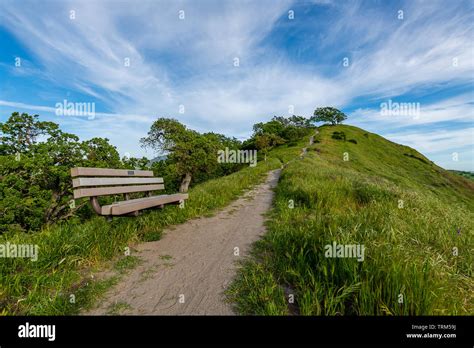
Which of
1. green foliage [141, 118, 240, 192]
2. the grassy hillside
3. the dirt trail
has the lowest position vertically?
the dirt trail

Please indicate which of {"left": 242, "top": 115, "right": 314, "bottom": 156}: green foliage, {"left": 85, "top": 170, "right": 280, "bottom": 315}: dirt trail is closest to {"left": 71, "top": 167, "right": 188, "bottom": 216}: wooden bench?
{"left": 85, "top": 170, "right": 280, "bottom": 315}: dirt trail

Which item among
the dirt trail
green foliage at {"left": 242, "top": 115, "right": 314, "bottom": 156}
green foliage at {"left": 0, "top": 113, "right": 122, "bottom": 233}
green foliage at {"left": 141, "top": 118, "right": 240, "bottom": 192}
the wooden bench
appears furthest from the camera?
green foliage at {"left": 242, "top": 115, "right": 314, "bottom": 156}

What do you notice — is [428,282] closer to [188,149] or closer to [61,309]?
[61,309]

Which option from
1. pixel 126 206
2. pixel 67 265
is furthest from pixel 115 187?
pixel 67 265

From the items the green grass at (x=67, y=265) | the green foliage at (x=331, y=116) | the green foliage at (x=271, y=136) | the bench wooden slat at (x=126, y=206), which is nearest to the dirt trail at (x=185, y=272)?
the green grass at (x=67, y=265)

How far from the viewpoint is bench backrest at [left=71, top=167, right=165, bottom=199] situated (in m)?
3.82

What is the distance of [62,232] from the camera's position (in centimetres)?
410

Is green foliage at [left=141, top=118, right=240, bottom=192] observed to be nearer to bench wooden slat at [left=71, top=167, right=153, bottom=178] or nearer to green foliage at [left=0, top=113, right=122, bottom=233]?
green foliage at [left=0, top=113, right=122, bottom=233]

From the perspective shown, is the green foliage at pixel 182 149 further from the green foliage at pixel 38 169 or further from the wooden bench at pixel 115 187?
the wooden bench at pixel 115 187

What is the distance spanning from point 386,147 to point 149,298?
87.5 m

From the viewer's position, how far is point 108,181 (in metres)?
4.60

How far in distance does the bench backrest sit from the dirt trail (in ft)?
4.50

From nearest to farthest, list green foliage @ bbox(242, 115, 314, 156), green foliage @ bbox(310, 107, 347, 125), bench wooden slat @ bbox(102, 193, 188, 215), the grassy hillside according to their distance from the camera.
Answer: the grassy hillside < bench wooden slat @ bbox(102, 193, 188, 215) < green foliage @ bbox(242, 115, 314, 156) < green foliage @ bbox(310, 107, 347, 125)
